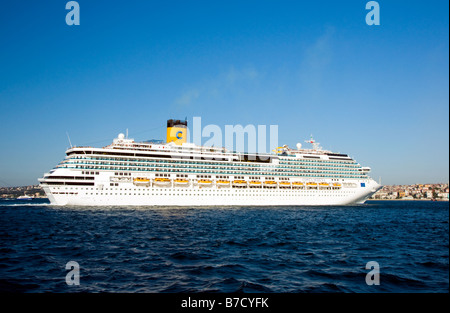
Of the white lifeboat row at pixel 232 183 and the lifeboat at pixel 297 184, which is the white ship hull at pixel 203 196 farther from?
the lifeboat at pixel 297 184

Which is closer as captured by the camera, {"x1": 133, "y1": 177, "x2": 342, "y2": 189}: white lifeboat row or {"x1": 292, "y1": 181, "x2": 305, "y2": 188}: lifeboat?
{"x1": 133, "y1": 177, "x2": 342, "y2": 189}: white lifeboat row

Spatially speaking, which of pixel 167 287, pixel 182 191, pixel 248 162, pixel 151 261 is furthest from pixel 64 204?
pixel 167 287

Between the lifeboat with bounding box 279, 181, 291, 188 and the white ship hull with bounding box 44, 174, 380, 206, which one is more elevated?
the lifeboat with bounding box 279, 181, 291, 188

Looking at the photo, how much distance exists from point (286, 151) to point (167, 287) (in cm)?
7394

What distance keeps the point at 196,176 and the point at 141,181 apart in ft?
40.6

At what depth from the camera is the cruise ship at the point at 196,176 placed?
197ft

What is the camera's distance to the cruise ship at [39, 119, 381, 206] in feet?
197

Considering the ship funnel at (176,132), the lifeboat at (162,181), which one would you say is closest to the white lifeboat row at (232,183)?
the lifeboat at (162,181)

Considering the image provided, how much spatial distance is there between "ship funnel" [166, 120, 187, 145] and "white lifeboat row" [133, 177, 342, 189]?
15.6 meters

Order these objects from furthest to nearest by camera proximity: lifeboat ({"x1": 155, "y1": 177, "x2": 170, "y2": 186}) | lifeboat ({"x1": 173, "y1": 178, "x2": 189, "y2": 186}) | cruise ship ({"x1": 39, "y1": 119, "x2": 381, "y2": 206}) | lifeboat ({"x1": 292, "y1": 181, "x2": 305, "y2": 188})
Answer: lifeboat ({"x1": 292, "y1": 181, "x2": 305, "y2": 188})
lifeboat ({"x1": 173, "y1": 178, "x2": 189, "y2": 186})
lifeboat ({"x1": 155, "y1": 177, "x2": 170, "y2": 186})
cruise ship ({"x1": 39, "y1": 119, "x2": 381, "y2": 206})

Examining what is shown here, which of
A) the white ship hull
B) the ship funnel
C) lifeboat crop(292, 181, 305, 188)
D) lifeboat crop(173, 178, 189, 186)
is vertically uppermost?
the ship funnel
